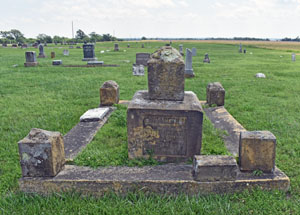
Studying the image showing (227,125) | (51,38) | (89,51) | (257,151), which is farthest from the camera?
(51,38)

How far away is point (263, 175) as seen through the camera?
3346mm

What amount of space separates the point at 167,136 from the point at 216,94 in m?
3.51

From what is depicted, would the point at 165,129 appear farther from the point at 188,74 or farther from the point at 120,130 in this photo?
the point at 188,74

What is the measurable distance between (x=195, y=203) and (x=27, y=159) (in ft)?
7.03

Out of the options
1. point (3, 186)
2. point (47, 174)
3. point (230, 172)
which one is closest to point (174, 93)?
point (230, 172)

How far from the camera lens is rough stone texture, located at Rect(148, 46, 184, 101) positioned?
12.7 feet

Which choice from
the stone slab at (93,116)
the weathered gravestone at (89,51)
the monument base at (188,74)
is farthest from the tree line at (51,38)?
the stone slab at (93,116)

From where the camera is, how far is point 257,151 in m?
3.35

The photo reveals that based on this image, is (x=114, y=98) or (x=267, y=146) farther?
(x=114, y=98)

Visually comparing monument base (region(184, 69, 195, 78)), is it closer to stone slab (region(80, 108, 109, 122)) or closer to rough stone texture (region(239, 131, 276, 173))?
stone slab (region(80, 108, 109, 122))

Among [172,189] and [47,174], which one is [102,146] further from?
[172,189]

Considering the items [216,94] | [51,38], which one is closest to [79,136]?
[216,94]

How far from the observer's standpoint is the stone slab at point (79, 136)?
4.29m

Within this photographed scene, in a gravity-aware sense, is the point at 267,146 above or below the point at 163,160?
above
